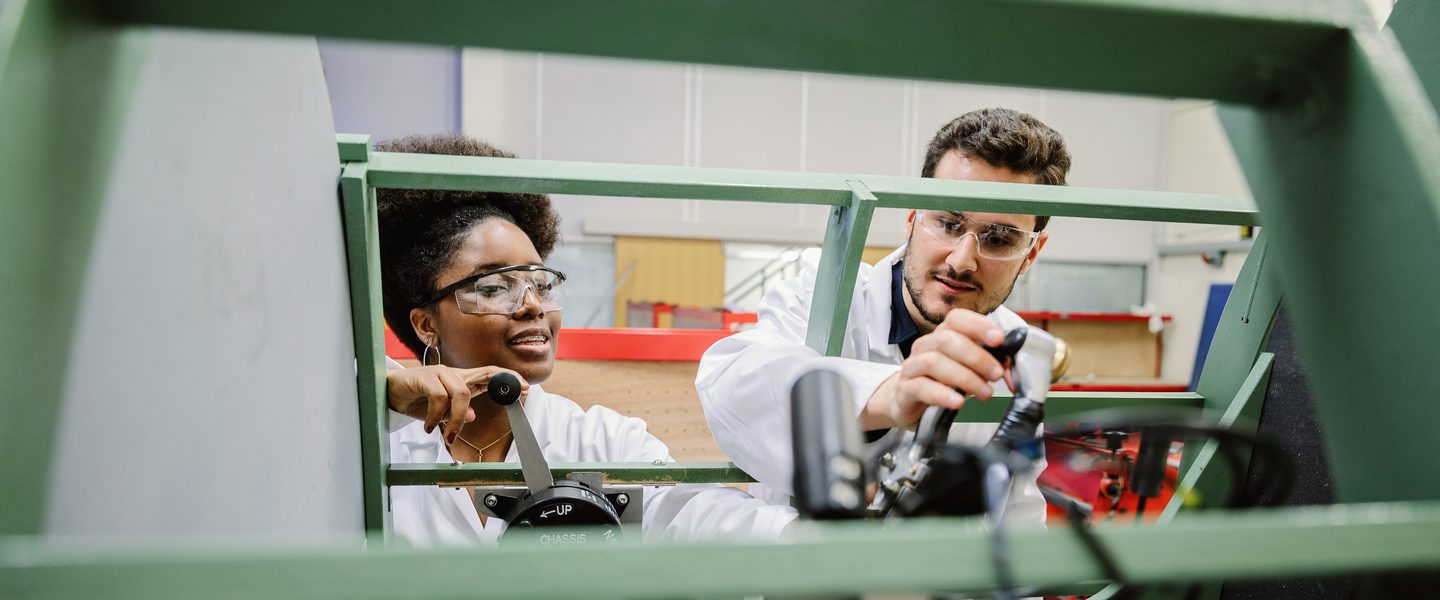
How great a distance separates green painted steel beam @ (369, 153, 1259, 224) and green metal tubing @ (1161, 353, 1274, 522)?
250mm

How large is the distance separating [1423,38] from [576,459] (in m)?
1.29

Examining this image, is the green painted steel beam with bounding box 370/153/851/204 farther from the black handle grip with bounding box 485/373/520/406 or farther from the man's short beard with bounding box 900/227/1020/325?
the man's short beard with bounding box 900/227/1020/325

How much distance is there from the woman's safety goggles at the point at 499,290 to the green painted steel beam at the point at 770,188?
49 centimetres

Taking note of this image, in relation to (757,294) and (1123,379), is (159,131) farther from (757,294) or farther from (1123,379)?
(1123,379)

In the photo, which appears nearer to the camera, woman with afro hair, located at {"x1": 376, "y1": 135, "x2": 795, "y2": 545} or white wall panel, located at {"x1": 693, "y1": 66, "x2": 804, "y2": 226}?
woman with afro hair, located at {"x1": 376, "y1": 135, "x2": 795, "y2": 545}

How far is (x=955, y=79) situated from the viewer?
0.49 meters

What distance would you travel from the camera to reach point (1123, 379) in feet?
19.7

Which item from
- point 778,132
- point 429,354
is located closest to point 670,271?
point 778,132

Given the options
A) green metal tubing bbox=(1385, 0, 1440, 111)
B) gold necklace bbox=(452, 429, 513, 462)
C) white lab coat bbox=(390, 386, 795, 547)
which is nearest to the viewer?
green metal tubing bbox=(1385, 0, 1440, 111)

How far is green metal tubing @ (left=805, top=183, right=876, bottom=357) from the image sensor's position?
861mm

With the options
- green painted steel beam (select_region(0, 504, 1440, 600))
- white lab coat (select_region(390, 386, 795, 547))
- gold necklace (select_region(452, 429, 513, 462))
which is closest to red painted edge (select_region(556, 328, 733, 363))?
white lab coat (select_region(390, 386, 795, 547))

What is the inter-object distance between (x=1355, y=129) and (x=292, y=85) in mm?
802

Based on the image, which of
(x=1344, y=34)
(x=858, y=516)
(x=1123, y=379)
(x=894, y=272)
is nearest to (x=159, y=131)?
(x=858, y=516)

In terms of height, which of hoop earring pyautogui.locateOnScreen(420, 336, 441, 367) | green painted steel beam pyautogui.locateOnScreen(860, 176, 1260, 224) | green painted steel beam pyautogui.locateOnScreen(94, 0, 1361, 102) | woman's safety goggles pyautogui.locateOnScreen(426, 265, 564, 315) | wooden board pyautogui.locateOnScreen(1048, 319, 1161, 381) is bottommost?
wooden board pyautogui.locateOnScreen(1048, 319, 1161, 381)
